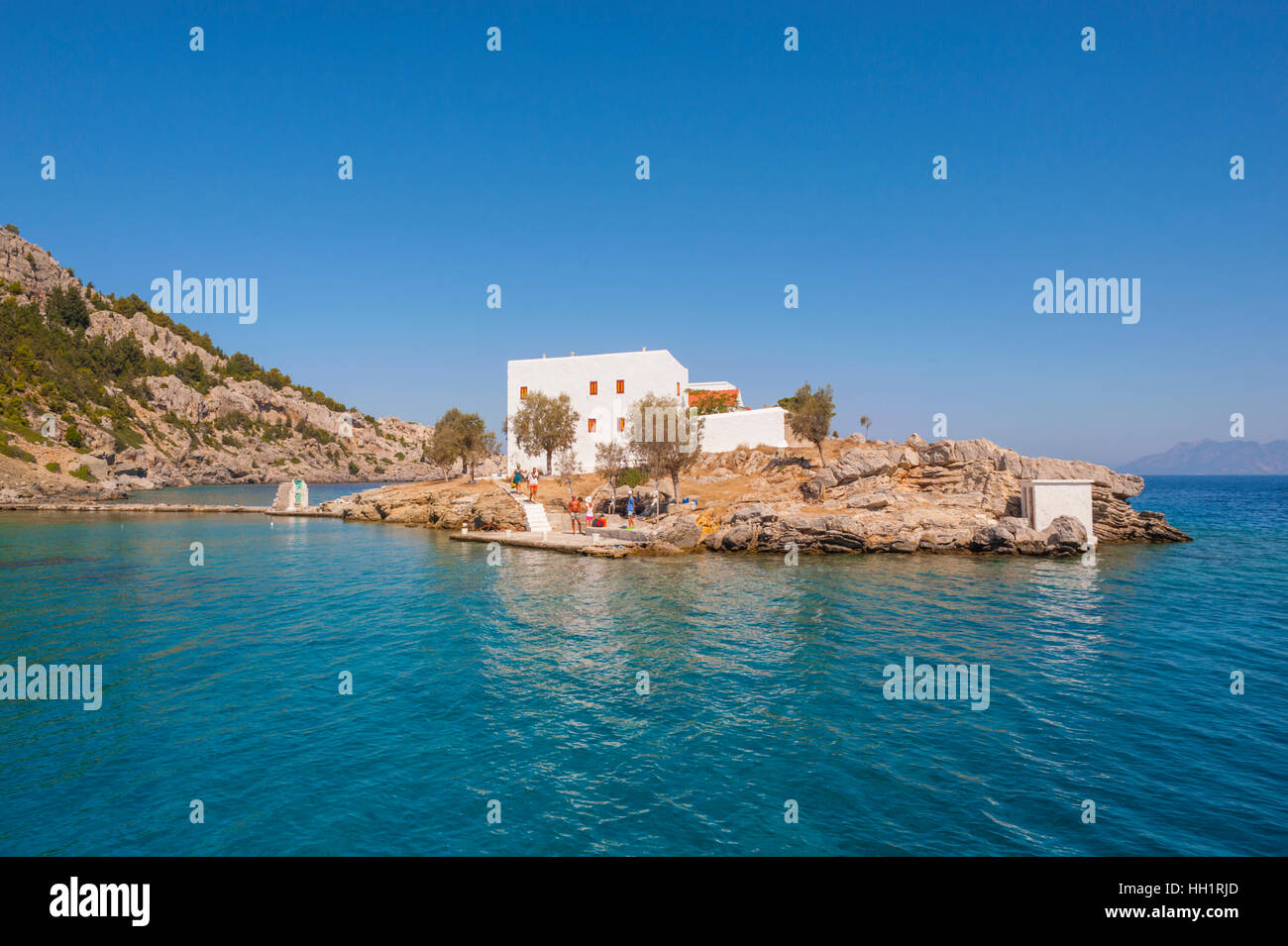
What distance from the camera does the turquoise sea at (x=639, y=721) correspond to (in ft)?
37.5

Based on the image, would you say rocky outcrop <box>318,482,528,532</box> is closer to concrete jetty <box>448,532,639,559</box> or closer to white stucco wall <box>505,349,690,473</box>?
concrete jetty <box>448,532,639,559</box>

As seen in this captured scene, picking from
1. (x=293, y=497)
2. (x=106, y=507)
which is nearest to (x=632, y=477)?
(x=293, y=497)

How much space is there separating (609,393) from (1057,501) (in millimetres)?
46668

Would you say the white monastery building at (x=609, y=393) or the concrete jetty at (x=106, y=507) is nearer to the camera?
the concrete jetty at (x=106, y=507)

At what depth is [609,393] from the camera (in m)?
73.5

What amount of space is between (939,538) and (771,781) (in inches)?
1397

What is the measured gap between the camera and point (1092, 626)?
2520 centimetres

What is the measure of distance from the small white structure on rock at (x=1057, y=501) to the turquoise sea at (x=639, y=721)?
11.1 m

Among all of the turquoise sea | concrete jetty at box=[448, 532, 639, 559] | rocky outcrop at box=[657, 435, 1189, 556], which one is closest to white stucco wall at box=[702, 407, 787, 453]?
rocky outcrop at box=[657, 435, 1189, 556]

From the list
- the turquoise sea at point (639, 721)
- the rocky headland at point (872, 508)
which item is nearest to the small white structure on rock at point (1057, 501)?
the rocky headland at point (872, 508)

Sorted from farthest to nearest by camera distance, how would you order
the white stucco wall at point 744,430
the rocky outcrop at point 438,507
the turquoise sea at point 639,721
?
the white stucco wall at point 744,430 < the rocky outcrop at point 438,507 < the turquoise sea at point 639,721

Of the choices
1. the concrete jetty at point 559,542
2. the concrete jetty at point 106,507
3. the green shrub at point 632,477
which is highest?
the green shrub at point 632,477

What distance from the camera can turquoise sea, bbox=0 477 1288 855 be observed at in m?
11.4

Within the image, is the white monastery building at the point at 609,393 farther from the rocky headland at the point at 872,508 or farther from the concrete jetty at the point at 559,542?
→ the concrete jetty at the point at 559,542
